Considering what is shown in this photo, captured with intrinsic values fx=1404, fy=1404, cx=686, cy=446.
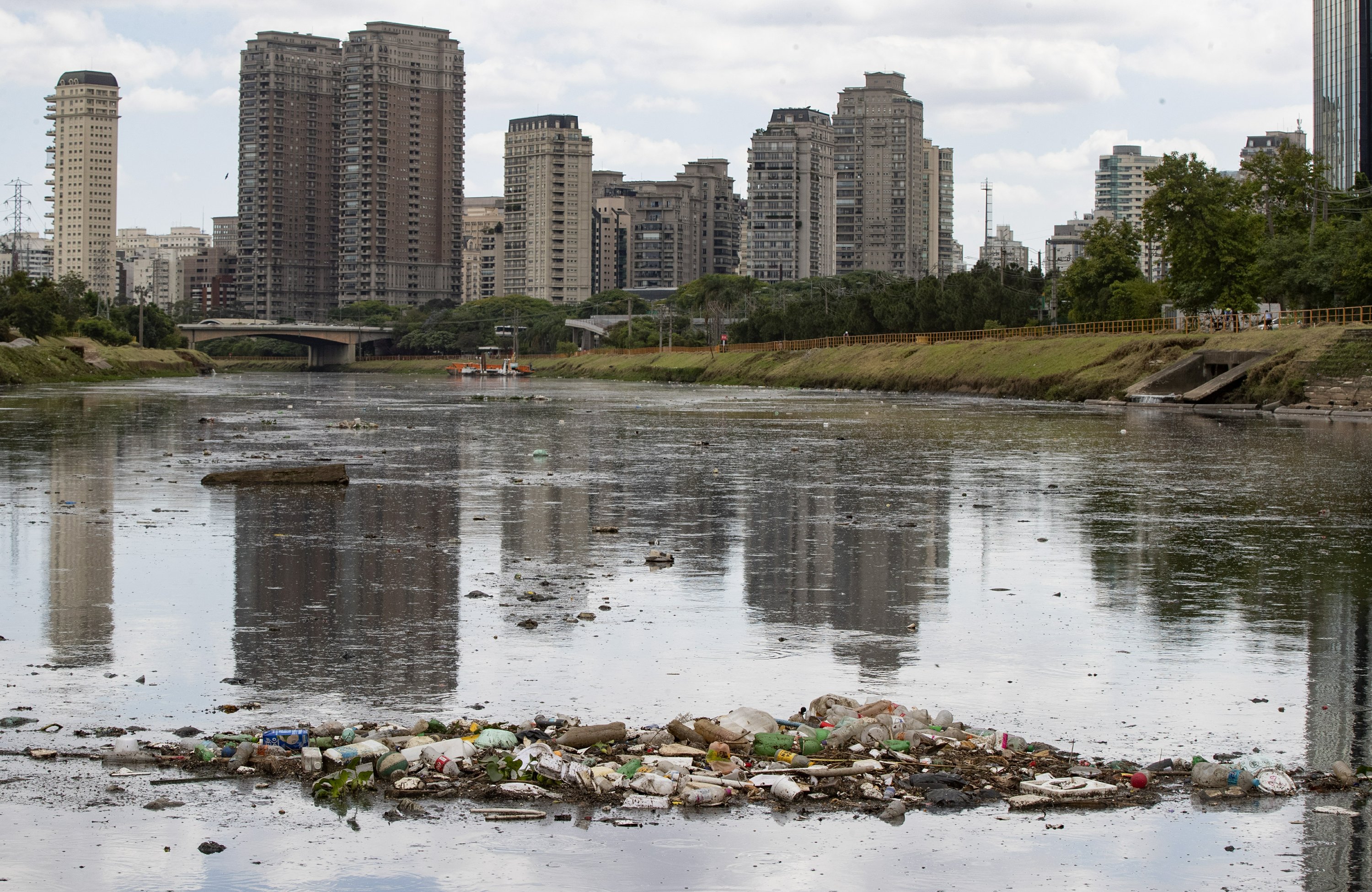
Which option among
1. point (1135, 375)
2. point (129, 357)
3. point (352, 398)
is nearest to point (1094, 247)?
point (1135, 375)

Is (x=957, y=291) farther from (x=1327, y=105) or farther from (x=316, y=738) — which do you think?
(x=316, y=738)

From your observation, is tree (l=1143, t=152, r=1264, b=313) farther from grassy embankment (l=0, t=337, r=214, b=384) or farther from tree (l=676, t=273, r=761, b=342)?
tree (l=676, t=273, r=761, b=342)

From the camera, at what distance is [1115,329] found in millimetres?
97000

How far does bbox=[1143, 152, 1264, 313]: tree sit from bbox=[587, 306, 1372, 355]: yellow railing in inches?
74.6

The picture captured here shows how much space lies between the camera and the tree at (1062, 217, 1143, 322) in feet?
355

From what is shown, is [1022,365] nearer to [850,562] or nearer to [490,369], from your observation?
[850,562]

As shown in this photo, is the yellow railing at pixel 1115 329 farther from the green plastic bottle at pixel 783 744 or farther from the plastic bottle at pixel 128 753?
the plastic bottle at pixel 128 753

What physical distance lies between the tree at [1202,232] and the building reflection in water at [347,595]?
2991 inches

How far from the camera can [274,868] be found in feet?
23.8

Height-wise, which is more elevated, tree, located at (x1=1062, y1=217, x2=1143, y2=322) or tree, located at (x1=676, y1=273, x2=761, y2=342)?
tree, located at (x1=676, y1=273, x2=761, y2=342)

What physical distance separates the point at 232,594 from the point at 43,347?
99.3m

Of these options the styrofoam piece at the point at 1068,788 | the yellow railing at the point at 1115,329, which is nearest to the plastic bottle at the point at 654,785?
the styrofoam piece at the point at 1068,788

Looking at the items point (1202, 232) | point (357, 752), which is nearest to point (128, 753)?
point (357, 752)

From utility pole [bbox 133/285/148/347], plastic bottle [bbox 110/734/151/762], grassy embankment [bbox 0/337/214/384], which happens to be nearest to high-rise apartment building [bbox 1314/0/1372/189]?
grassy embankment [bbox 0/337/214/384]
